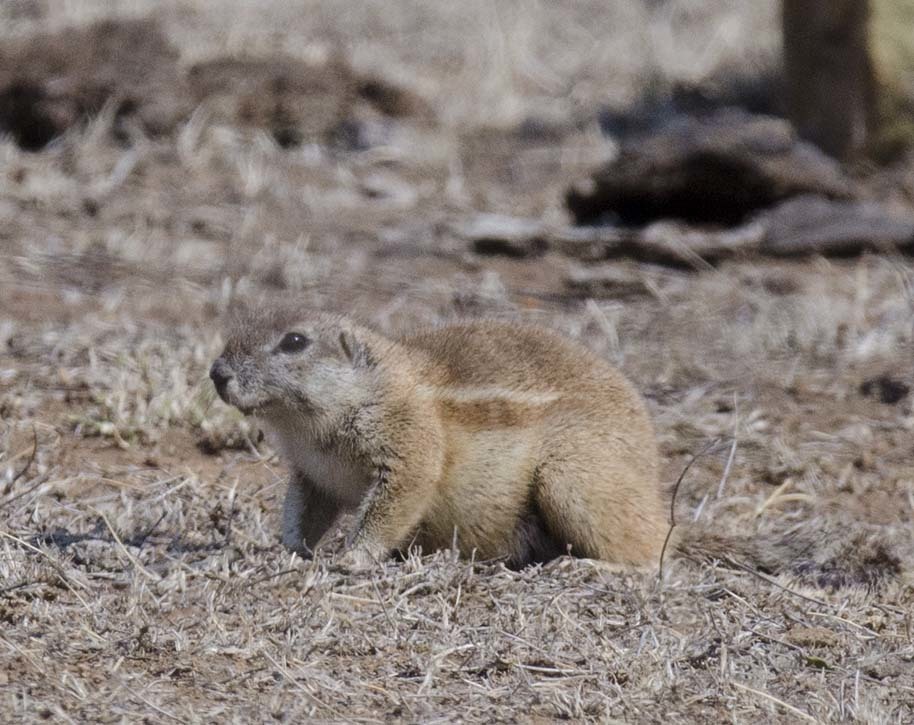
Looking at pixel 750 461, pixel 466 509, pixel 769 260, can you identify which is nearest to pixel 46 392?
pixel 466 509

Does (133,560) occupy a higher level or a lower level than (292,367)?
lower

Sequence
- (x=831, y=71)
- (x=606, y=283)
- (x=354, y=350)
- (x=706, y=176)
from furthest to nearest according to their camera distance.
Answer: (x=831, y=71), (x=706, y=176), (x=606, y=283), (x=354, y=350)

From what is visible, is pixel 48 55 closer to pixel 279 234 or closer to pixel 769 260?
pixel 279 234

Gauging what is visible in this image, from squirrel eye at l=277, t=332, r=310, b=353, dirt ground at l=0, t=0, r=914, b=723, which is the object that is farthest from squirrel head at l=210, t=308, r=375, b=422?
dirt ground at l=0, t=0, r=914, b=723

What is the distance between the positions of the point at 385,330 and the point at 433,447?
106cm

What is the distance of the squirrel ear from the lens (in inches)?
188

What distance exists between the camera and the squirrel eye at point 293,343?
468 centimetres

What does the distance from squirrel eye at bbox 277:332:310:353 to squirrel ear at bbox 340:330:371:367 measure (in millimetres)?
122

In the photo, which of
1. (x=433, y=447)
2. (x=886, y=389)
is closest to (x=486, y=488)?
(x=433, y=447)

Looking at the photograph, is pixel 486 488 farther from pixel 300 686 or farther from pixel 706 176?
pixel 706 176

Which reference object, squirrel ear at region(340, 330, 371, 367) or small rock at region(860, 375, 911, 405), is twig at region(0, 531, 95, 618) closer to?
squirrel ear at region(340, 330, 371, 367)

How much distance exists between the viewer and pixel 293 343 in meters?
4.70

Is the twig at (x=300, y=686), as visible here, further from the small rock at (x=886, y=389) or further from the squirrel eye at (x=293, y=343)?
the small rock at (x=886, y=389)

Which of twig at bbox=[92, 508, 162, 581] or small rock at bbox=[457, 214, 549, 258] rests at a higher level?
twig at bbox=[92, 508, 162, 581]
